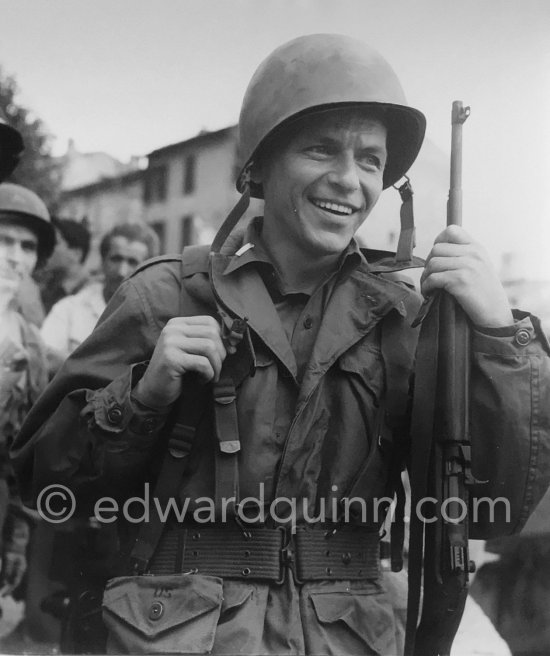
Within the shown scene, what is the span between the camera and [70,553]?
5.89 ft

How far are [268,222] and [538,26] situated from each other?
2.57 ft

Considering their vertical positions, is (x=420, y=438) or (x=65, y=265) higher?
(x=65, y=265)

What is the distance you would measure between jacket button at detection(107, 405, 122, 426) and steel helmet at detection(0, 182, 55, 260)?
67 centimetres

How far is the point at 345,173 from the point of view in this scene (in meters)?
1.59

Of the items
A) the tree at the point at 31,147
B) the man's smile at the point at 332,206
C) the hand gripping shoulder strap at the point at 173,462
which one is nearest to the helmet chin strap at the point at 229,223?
the man's smile at the point at 332,206

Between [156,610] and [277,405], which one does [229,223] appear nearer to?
[277,405]

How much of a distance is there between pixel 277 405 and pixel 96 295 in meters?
0.70

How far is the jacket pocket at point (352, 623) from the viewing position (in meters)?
1.48

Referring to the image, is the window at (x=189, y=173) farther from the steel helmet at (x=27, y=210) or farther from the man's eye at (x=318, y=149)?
the man's eye at (x=318, y=149)

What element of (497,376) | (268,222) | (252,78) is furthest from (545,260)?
(252,78)

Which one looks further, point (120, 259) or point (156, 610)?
point (120, 259)

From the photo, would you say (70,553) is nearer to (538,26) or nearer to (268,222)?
(268,222)

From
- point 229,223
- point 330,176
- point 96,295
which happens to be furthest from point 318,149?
point 96,295

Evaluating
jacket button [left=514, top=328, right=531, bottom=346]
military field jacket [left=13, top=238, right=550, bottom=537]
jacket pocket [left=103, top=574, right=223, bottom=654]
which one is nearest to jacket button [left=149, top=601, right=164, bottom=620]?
jacket pocket [left=103, top=574, right=223, bottom=654]
